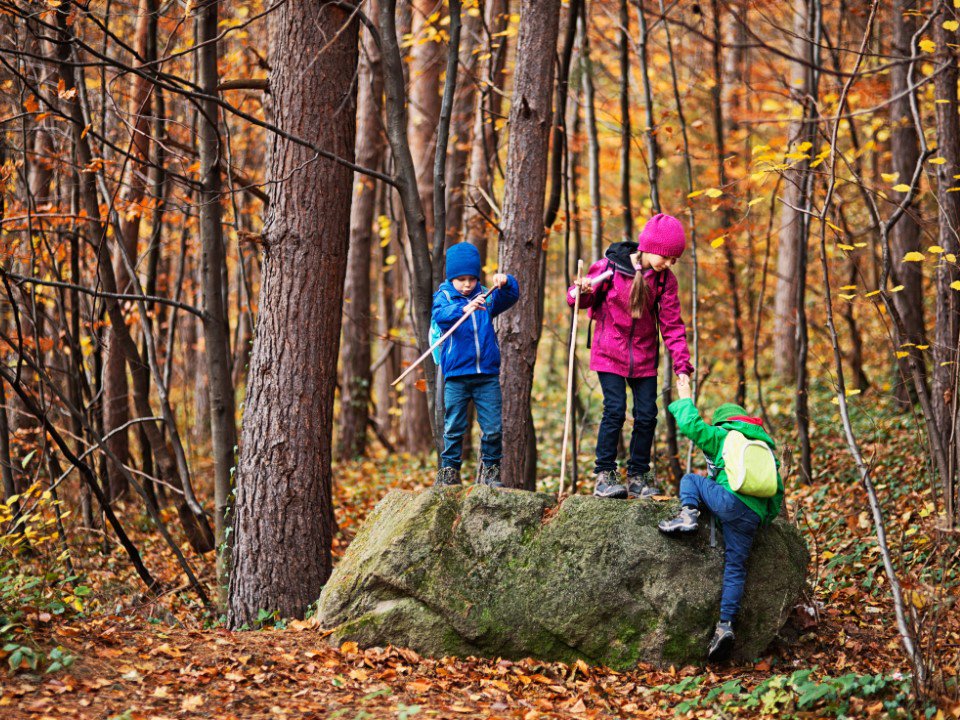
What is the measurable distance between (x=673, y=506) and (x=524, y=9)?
15.1ft

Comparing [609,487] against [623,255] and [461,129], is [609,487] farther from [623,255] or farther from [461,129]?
[461,129]

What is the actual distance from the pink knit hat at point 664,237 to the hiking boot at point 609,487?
1621mm

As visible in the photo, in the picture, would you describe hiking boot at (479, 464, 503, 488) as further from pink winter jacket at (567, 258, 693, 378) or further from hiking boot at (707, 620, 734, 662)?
hiking boot at (707, 620, 734, 662)

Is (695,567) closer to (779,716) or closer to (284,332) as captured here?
(779,716)

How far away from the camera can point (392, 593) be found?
543cm

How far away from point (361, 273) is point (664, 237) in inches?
339

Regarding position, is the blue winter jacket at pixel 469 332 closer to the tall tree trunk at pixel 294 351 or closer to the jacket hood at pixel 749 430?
the tall tree trunk at pixel 294 351

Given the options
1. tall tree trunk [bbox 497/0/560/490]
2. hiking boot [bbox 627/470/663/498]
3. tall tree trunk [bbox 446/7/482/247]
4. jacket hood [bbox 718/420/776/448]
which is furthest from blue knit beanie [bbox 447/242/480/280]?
tall tree trunk [bbox 446/7/482/247]

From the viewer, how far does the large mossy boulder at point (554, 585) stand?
532 centimetres

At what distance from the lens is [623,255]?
6059 millimetres

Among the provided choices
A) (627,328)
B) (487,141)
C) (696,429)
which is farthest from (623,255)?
(487,141)

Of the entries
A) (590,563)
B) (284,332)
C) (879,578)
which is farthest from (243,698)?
(879,578)

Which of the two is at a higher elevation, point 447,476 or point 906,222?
point 906,222

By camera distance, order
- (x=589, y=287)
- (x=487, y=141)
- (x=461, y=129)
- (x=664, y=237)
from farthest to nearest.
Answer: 1. (x=461, y=129)
2. (x=487, y=141)
3. (x=589, y=287)
4. (x=664, y=237)
